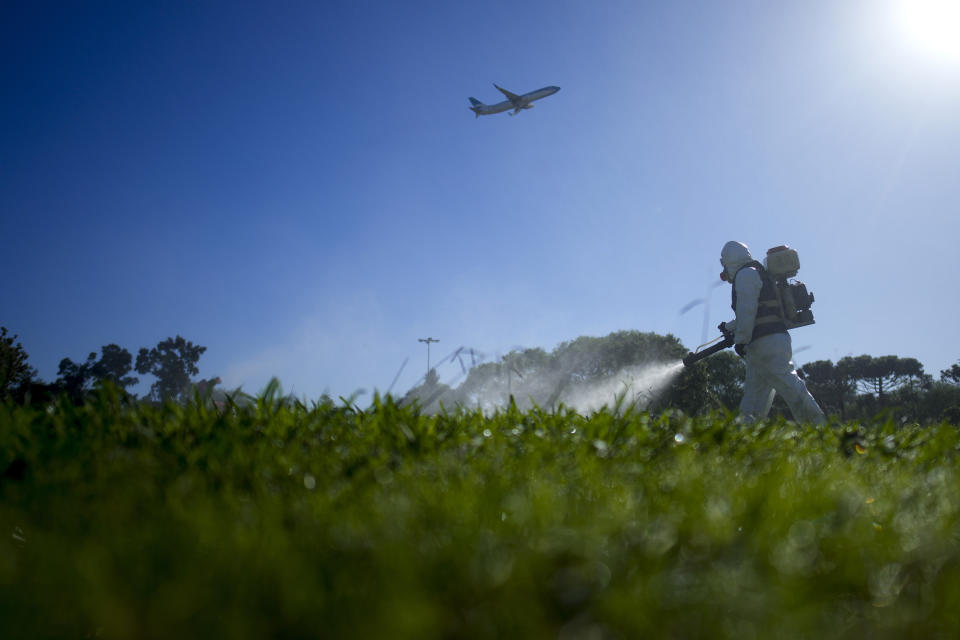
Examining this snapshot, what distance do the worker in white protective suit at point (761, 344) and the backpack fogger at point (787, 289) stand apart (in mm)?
155

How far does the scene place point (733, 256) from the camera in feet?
33.8

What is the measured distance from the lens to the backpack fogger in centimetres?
984

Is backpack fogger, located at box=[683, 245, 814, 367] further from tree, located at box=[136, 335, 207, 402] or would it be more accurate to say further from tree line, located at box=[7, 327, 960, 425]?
tree, located at box=[136, 335, 207, 402]

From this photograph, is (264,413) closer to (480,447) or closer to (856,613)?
(480,447)

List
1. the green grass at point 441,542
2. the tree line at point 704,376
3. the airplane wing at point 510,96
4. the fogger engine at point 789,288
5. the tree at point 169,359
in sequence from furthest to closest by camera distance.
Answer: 1. the tree at point 169,359
2. the airplane wing at point 510,96
3. the tree line at point 704,376
4. the fogger engine at point 789,288
5. the green grass at point 441,542

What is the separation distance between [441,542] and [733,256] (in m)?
9.99

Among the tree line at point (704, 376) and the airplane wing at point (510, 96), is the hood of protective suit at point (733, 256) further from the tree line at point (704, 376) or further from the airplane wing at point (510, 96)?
the airplane wing at point (510, 96)

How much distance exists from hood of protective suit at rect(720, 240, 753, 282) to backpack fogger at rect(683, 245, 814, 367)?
1.06ft

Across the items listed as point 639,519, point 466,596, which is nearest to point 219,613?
point 466,596

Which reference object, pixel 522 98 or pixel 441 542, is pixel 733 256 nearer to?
pixel 441 542

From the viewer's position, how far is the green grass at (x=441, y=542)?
1.13 meters

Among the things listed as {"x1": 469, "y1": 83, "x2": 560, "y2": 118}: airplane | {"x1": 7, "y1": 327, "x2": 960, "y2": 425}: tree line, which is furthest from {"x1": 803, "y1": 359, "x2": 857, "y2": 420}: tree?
{"x1": 469, "y1": 83, "x2": 560, "y2": 118}: airplane

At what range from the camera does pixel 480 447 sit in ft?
9.57

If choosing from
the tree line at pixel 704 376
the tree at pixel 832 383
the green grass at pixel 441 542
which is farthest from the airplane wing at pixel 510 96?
the green grass at pixel 441 542
